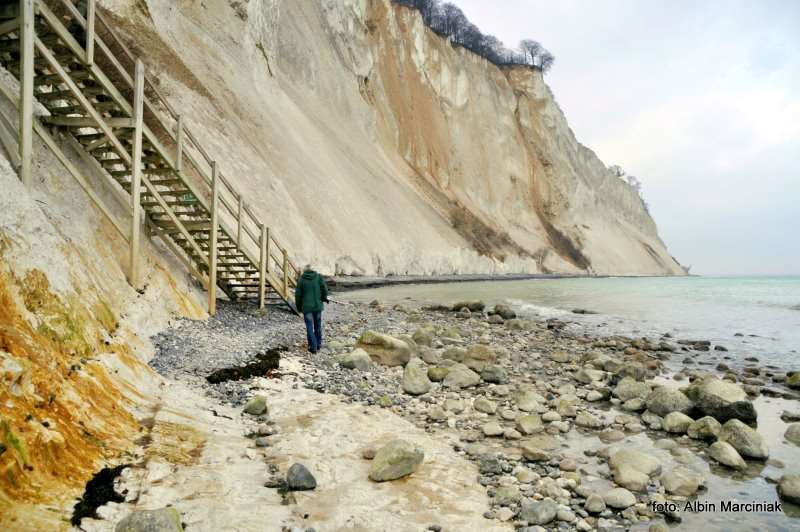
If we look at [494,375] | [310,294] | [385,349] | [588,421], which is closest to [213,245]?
[310,294]

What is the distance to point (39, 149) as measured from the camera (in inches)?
308

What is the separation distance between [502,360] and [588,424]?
382 cm

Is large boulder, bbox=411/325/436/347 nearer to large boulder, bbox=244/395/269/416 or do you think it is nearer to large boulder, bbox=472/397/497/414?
large boulder, bbox=472/397/497/414

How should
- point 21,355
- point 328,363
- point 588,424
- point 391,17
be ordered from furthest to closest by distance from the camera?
point 391,17, point 328,363, point 588,424, point 21,355

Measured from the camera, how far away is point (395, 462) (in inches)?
175

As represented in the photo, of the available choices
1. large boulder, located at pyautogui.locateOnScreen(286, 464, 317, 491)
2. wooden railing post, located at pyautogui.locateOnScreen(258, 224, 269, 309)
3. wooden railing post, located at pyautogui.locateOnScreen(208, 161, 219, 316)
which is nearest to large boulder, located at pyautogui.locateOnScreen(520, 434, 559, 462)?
large boulder, located at pyautogui.locateOnScreen(286, 464, 317, 491)

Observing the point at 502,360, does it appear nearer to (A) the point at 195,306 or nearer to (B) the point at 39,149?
(A) the point at 195,306

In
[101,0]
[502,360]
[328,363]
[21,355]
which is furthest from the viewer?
[101,0]

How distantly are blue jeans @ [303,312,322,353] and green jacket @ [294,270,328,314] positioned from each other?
14 centimetres

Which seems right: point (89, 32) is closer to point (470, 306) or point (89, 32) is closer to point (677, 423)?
point (677, 423)

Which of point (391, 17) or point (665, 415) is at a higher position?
point (391, 17)

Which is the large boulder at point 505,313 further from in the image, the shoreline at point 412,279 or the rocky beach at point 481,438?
the shoreline at point 412,279

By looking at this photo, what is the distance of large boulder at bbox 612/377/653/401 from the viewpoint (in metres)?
7.70

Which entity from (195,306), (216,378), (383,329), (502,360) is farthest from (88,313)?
(383,329)
